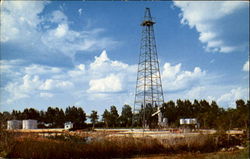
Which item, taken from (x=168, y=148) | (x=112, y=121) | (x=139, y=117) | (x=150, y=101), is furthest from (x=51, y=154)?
(x=112, y=121)

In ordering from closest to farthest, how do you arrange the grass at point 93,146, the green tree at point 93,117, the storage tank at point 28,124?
the grass at point 93,146 < the storage tank at point 28,124 < the green tree at point 93,117

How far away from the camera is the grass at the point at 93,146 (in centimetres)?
1062

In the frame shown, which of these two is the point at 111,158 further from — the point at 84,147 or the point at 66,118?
the point at 66,118

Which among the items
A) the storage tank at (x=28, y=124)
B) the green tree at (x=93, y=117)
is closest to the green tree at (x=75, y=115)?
the green tree at (x=93, y=117)

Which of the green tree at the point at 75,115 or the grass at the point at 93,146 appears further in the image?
the green tree at the point at 75,115

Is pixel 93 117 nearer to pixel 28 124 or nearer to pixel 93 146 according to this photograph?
pixel 28 124

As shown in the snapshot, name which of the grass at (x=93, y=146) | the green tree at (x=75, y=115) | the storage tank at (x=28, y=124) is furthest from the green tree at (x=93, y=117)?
the grass at (x=93, y=146)

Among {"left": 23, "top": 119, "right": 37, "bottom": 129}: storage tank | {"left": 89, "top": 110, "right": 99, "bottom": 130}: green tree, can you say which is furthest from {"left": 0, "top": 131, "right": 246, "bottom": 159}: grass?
{"left": 89, "top": 110, "right": 99, "bottom": 130}: green tree

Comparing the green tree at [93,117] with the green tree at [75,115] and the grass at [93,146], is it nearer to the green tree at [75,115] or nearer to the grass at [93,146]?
the green tree at [75,115]

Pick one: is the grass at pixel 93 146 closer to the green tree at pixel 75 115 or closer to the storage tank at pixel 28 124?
the storage tank at pixel 28 124

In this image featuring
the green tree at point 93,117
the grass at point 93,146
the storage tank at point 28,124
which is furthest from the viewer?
the green tree at point 93,117

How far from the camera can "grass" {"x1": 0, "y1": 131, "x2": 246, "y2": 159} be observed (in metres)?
10.6

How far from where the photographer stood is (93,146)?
11.4m

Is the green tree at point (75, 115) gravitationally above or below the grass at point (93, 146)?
above
